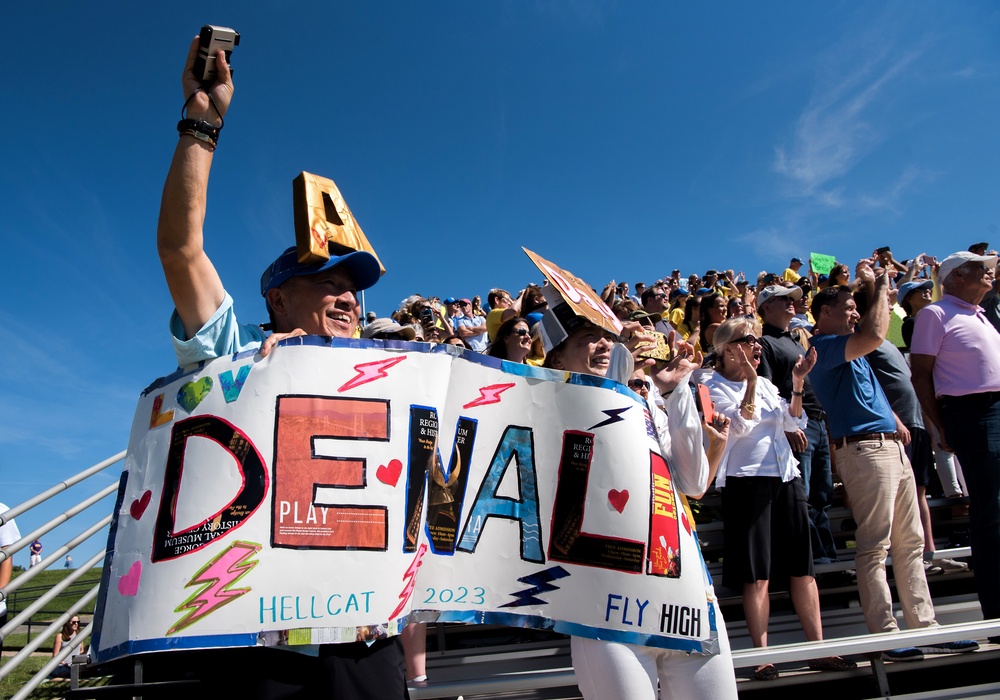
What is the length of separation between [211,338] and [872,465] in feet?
12.9

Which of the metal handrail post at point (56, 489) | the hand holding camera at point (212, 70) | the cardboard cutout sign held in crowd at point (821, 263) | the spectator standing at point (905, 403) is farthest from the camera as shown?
the cardboard cutout sign held in crowd at point (821, 263)

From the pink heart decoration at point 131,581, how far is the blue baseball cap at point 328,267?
821mm

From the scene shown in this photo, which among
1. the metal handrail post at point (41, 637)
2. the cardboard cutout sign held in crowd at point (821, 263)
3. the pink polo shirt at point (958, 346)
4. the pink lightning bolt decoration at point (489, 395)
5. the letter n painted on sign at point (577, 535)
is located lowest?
the metal handrail post at point (41, 637)

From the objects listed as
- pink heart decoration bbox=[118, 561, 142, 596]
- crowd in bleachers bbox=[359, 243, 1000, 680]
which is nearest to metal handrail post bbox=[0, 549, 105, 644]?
crowd in bleachers bbox=[359, 243, 1000, 680]

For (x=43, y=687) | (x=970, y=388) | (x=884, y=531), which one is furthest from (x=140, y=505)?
(x=43, y=687)

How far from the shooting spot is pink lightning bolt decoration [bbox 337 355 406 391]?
1.94 meters

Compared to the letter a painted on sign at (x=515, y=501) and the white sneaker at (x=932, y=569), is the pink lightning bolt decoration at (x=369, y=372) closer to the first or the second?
the letter a painted on sign at (x=515, y=501)

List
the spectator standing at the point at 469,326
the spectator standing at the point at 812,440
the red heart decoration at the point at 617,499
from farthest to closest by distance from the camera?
the spectator standing at the point at 469,326
the spectator standing at the point at 812,440
the red heart decoration at the point at 617,499

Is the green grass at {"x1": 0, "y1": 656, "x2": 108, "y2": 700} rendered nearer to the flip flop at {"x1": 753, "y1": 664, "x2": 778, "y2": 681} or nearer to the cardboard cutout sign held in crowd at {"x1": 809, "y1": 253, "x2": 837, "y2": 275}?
the flip flop at {"x1": 753, "y1": 664, "x2": 778, "y2": 681}

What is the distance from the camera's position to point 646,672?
2.24m

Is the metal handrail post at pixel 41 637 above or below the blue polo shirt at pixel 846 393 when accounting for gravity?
below

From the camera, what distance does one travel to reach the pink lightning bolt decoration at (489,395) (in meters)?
2.18

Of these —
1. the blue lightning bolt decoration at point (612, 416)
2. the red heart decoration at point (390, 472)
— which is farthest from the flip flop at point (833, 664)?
the red heart decoration at point (390, 472)

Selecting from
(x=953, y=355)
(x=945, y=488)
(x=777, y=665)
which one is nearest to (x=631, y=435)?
(x=777, y=665)
